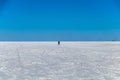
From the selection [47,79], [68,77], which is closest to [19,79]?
[47,79]

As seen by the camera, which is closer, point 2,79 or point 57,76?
point 2,79

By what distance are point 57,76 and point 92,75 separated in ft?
1.59

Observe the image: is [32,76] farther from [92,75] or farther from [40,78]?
[92,75]

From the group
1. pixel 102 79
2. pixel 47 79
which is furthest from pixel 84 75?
pixel 47 79

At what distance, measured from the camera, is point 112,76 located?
2.74 m

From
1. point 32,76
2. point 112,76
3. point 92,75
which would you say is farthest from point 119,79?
point 32,76

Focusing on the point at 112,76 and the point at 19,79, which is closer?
the point at 19,79

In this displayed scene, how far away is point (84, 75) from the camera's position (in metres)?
2.86

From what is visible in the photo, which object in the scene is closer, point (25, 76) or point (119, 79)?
point (119, 79)

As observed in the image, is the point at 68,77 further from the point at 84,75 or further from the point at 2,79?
the point at 2,79

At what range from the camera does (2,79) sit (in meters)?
2.54

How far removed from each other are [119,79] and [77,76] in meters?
0.55

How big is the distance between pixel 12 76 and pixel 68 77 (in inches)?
28.8

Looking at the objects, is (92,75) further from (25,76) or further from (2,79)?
(2,79)
